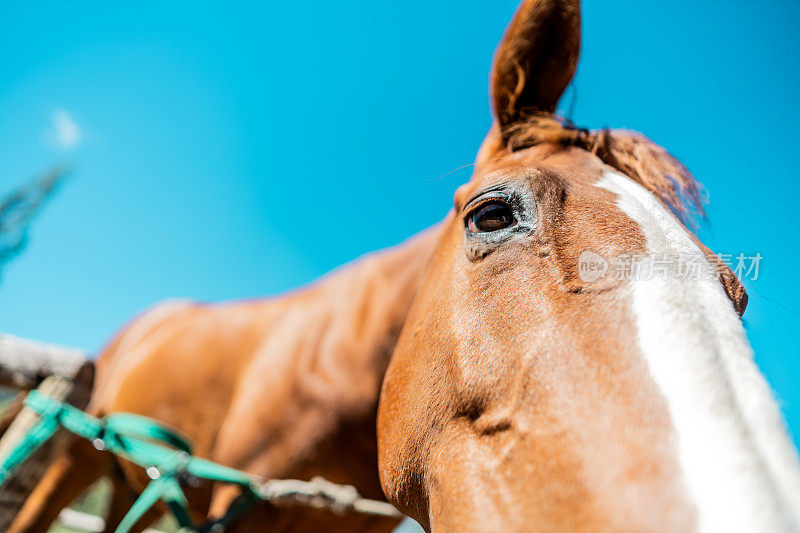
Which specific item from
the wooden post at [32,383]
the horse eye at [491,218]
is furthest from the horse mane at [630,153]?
the wooden post at [32,383]

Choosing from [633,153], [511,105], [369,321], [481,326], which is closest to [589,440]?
[481,326]

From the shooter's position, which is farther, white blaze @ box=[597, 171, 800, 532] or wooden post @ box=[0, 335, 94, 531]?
wooden post @ box=[0, 335, 94, 531]

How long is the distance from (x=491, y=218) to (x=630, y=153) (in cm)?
62

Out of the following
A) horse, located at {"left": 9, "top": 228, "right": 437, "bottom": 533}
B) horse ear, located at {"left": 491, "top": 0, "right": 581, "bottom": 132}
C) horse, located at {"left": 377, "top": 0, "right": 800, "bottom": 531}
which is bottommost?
horse, located at {"left": 9, "top": 228, "right": 437, "bottom": 533}

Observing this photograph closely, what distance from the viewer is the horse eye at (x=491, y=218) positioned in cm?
113

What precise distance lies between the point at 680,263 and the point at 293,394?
1582 mm

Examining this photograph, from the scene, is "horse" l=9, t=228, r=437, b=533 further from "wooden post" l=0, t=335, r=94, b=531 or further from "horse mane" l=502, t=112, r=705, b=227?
"horse mane" l=502, t=112, r=705, b=227

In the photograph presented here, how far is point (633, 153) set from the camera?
4.66 feet

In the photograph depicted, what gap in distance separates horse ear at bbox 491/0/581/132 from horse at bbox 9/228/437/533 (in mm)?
628

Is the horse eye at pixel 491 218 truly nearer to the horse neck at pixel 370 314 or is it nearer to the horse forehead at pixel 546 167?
the horse forehead at pixel 546 167

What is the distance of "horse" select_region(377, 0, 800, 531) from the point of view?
58 cm

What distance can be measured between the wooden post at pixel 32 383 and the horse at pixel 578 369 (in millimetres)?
1051

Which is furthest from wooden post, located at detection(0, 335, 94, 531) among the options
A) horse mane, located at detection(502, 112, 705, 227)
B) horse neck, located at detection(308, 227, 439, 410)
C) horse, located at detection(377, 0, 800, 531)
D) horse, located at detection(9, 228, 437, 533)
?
horse mane, located at detection(502, 112, 705, 227)

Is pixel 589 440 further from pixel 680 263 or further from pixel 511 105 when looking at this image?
pixel 511 105
